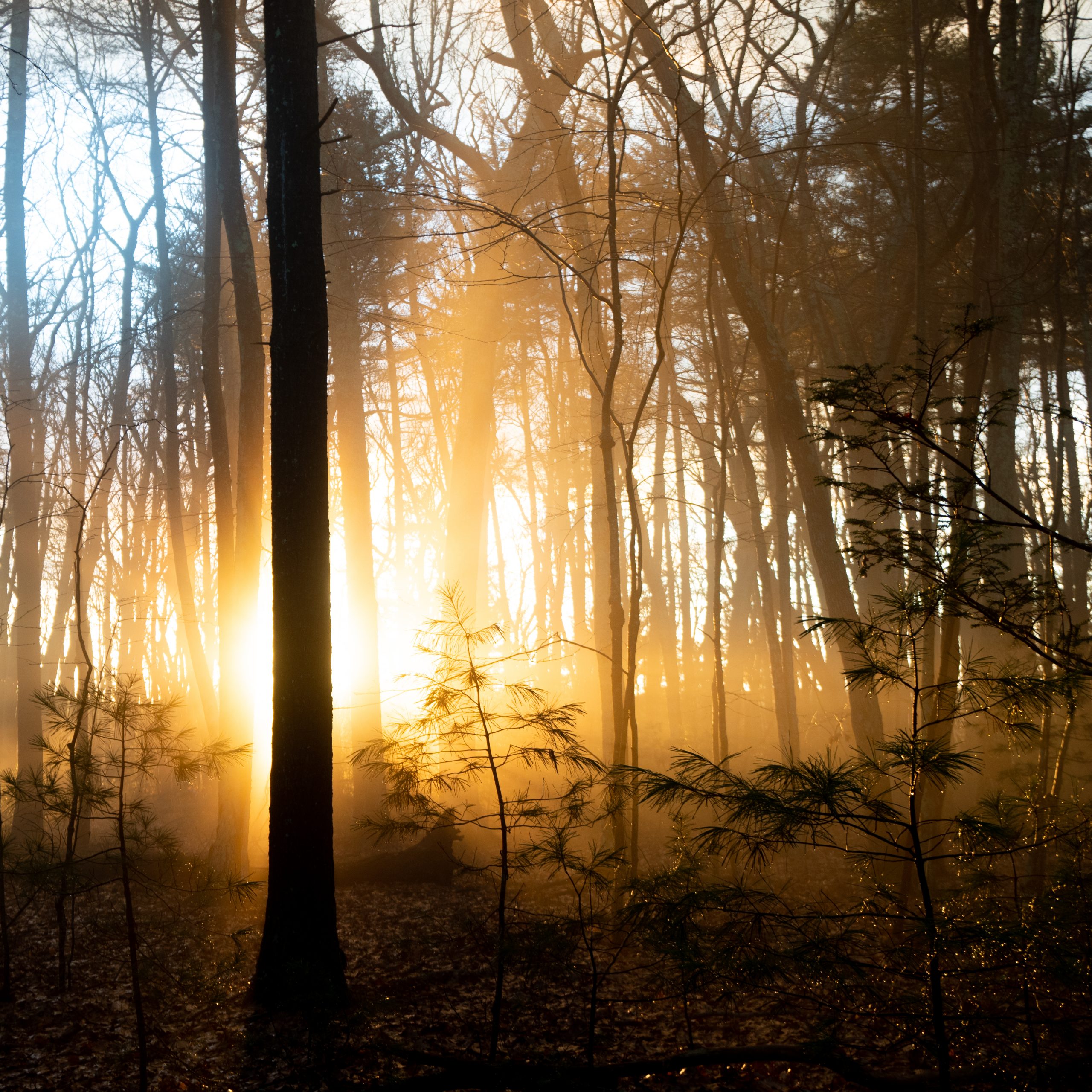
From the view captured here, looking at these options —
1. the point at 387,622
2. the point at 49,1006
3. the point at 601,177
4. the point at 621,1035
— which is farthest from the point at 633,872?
the point at 387,622

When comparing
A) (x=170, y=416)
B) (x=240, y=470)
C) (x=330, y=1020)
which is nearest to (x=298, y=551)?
(x=330, y=1020)

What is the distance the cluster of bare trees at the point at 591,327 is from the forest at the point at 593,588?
4.3 inches

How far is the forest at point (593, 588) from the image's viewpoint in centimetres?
344

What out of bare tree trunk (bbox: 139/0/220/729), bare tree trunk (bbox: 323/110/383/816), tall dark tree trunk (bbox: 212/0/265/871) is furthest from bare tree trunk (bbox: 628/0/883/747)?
bare tree trunk (bbox: 139/0/220/729)

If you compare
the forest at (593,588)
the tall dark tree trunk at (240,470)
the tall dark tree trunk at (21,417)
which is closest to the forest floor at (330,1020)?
the forest at (593,588)

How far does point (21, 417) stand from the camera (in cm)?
1344

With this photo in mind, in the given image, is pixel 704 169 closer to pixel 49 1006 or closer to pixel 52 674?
pixel 49 1006

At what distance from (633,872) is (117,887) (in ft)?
20.9

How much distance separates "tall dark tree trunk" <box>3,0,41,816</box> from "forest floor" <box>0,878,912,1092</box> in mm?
4553

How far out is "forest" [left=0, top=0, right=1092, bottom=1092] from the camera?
344 cm

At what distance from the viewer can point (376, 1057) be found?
14.5 ft

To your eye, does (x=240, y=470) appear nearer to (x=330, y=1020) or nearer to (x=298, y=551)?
(x=298, y=551)

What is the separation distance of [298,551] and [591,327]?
601 cm

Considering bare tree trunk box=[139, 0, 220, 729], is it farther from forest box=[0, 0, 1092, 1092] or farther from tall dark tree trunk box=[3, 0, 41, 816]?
tall dark tree trunk box=[3, 0, 41, 816]
